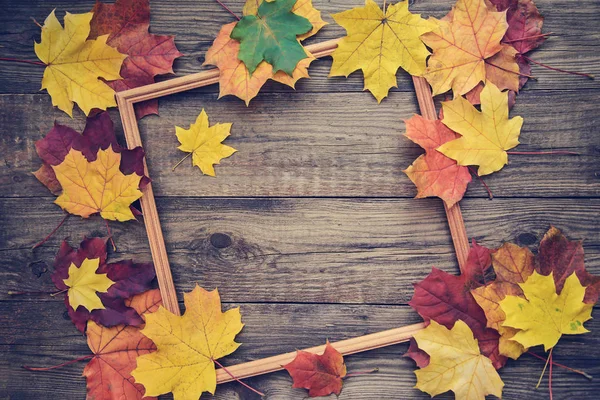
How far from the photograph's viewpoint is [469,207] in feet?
4.59

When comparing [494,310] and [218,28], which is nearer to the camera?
[494,310]

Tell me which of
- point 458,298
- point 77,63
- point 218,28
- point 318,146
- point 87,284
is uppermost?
point 218,28

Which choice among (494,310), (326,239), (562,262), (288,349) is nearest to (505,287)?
(494,310)

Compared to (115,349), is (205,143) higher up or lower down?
higher up

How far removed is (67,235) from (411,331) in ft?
3.35

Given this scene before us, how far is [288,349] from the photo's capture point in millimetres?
1409

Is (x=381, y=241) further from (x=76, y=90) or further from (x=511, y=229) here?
(x=76, y=90)

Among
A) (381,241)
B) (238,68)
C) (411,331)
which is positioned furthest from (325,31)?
(411,331)

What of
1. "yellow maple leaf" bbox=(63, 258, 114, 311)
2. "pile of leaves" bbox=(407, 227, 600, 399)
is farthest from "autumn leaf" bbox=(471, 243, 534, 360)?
"yellow maple leaf" bbox=(63, 258, 114, 311)

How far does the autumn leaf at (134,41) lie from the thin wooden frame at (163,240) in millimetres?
39

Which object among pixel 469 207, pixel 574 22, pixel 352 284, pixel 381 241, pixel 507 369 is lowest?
pixel 507 369

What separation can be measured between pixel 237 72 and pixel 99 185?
0.49 metres

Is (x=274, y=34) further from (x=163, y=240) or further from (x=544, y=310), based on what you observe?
(x=544, y=310)

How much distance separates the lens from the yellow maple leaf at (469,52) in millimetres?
1327
